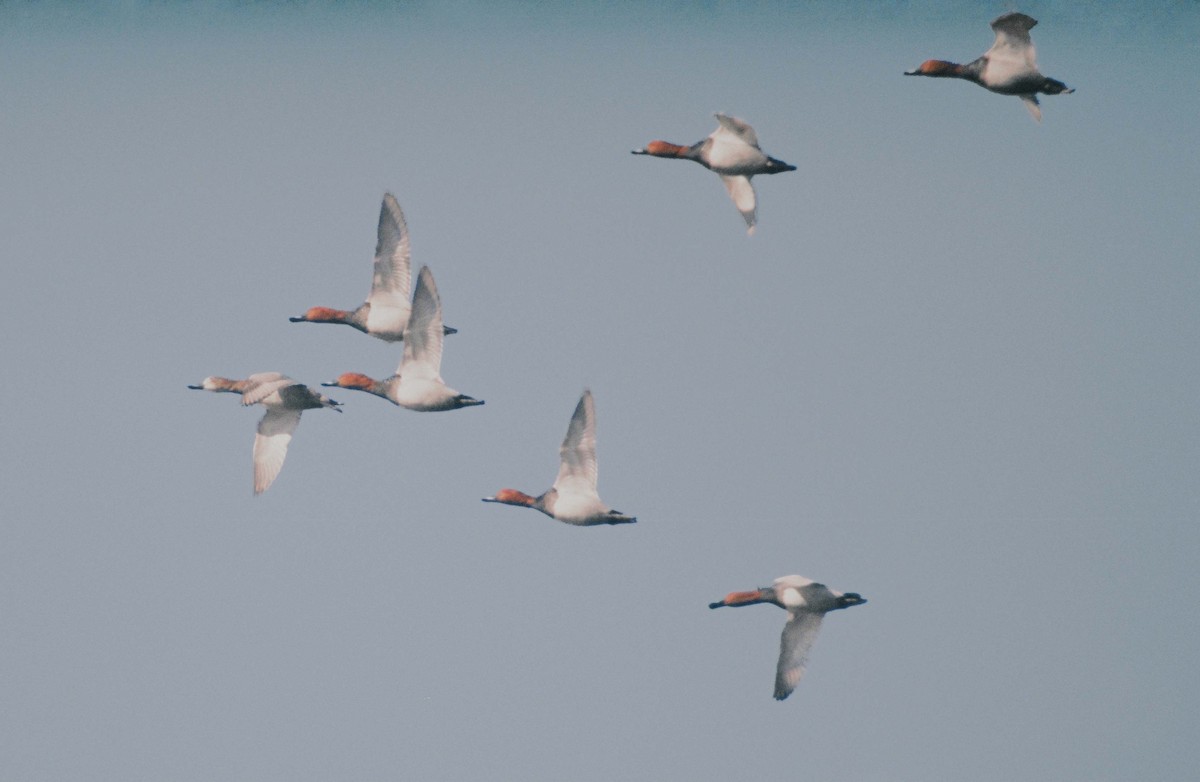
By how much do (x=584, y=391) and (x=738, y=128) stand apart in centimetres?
526

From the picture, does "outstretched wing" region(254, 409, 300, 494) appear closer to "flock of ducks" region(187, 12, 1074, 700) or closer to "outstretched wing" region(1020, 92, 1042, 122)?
"flock of ducks" region(187, 12, 1074, 700)

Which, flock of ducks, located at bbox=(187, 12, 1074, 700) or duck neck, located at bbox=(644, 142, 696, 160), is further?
duck neck, located at bbox=(644, 142, 696, 160)

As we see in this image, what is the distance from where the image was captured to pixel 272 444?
38344 millimetres

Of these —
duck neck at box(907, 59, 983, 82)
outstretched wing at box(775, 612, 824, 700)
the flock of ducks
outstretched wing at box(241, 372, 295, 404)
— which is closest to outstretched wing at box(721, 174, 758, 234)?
the flock of ducks

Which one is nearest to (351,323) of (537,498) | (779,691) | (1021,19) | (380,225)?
(380,225)

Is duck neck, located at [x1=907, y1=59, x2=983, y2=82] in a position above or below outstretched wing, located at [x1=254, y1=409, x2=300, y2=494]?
above

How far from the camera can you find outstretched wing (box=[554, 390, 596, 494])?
36.6 meters

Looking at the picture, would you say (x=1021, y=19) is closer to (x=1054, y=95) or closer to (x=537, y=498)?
(x=1054, y=95)

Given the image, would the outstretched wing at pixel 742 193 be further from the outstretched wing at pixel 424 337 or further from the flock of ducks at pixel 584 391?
the outstretched wing at pixel 424 337

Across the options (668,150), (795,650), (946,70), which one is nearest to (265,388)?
(668,150)

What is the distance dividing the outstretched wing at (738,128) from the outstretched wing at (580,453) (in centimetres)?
522

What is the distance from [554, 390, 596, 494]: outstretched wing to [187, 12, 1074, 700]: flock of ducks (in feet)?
0.05

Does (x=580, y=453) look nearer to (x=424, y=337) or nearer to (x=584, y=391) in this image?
(x=584, y=391)

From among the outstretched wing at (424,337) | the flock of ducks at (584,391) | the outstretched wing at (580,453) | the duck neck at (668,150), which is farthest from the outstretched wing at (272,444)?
the duck neck at (668,150)
